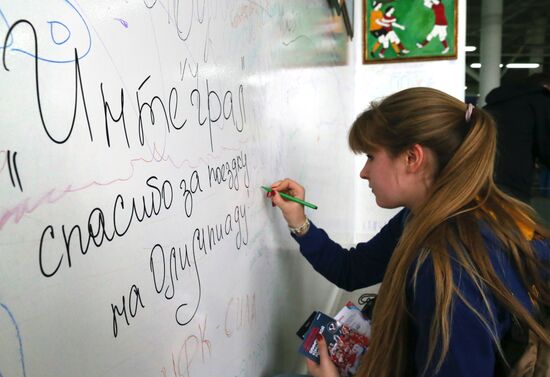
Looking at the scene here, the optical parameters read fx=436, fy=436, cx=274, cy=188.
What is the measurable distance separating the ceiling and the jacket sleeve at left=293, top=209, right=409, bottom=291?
3939 millimetres

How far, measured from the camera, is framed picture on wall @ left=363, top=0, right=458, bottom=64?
8.25 ft

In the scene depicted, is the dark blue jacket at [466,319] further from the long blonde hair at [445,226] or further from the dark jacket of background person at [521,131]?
the dark jacket of background person at [521,131]

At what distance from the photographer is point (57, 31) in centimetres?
34

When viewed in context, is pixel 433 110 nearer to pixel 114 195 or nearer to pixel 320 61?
pixel 114 195

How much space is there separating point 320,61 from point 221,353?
101cm

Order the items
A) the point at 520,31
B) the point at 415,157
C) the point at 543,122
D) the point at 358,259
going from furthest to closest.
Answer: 1. the point at 520,31
2. the point at 543,122
3. the point at 358,259
4. the point at 415,157

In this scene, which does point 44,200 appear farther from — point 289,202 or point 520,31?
point 520,31

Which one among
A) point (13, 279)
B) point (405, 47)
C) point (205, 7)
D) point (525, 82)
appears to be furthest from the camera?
point (405, 47)

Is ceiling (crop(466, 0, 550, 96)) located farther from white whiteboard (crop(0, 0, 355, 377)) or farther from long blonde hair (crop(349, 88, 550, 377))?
white whiteboard (crop(0, 0, 355, 377))

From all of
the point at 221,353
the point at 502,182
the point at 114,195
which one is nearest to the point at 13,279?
the point at 114,195

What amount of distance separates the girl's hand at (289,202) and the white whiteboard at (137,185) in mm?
29

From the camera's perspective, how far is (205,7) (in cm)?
59

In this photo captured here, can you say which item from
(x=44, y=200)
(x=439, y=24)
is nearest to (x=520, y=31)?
(x=439, y=24)

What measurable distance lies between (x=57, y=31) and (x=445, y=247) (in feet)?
1.81
